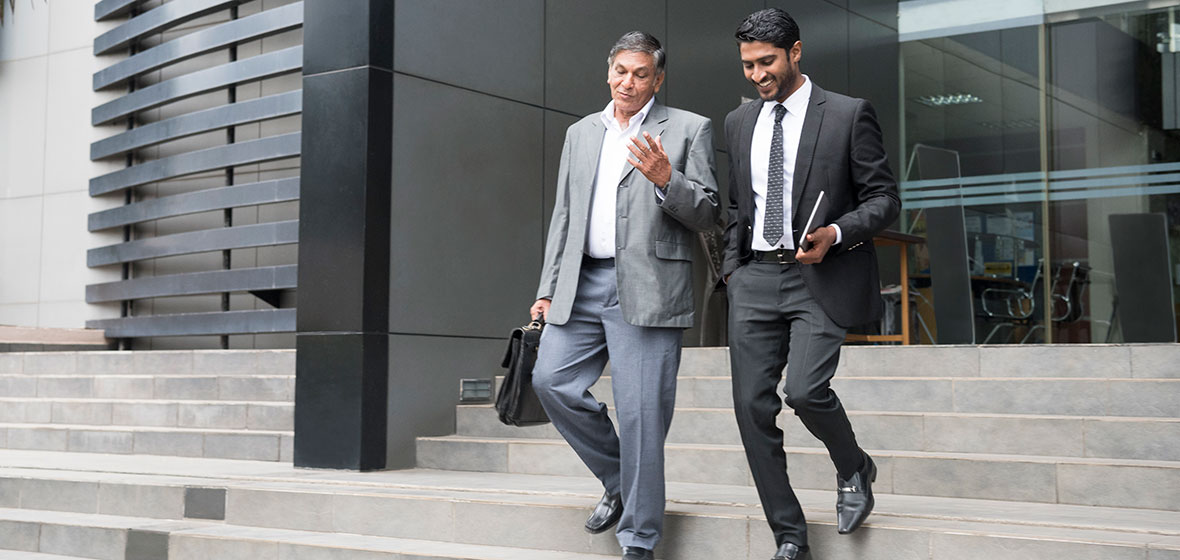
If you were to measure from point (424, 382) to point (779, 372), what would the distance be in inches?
125

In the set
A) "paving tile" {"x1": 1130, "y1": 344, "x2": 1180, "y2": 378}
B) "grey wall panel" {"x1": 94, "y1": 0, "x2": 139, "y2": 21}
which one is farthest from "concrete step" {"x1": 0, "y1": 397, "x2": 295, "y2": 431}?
"paving tile" {"x1": 1130, "y1": 344, "x2": 1180, "y2": 378}

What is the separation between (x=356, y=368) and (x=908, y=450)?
9.09ft

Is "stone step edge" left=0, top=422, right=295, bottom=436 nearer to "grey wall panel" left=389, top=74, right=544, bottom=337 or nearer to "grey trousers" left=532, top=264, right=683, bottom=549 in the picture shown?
"grey wall panel" left=389, top=74, right=544, bottom=337

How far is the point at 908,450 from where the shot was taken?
5.22 meters

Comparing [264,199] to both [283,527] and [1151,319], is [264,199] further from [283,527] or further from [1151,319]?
[1151,319]

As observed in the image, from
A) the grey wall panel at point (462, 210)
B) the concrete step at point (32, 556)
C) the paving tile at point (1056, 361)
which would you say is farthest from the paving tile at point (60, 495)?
the paving tile at point (1056, 361)

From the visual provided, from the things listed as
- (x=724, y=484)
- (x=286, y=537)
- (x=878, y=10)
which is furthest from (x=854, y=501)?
(x=878, y=10)

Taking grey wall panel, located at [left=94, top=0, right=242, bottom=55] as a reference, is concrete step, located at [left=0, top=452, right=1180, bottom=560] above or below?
below

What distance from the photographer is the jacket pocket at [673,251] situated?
13.1 ft

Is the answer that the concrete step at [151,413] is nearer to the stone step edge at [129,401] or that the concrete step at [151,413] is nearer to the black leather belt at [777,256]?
the stone step edge at [129,401]

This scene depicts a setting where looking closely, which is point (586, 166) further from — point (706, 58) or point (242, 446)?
point (706, 58)

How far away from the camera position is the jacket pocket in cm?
399

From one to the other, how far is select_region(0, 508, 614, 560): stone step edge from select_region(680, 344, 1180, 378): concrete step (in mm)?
2131

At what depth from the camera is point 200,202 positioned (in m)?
9.51
